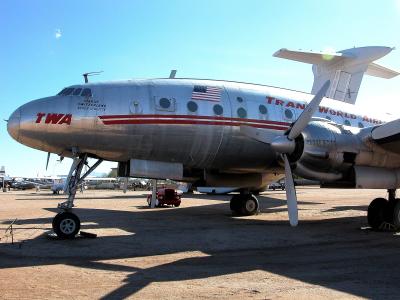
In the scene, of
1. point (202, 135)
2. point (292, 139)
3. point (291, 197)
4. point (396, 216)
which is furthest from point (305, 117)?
point (396, 216)

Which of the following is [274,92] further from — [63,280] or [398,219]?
[63,280]

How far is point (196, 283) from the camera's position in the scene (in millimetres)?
7551

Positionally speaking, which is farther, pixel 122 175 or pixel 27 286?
pixel 122 175

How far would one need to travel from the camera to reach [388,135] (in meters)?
13.1

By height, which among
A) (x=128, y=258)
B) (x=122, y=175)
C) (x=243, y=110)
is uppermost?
(x=243, y=110)

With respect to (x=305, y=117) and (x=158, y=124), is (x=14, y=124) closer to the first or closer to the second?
(x=158, y=124)

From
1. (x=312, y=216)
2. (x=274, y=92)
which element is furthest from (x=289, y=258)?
(x=312, y=216)

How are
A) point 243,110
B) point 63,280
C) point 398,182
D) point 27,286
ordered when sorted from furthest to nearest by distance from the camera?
point 243,110
point 398,182
point 63,280
point 27,286

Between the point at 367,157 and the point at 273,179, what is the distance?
6.54m

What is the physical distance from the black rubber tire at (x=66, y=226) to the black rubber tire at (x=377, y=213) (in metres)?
10.2

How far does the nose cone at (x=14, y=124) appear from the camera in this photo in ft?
41.5

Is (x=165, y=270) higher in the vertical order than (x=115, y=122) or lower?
lower

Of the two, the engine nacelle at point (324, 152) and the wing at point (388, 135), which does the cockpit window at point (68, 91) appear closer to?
the engine nacelle at point (324, 152)

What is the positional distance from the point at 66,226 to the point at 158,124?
13.7 feet
